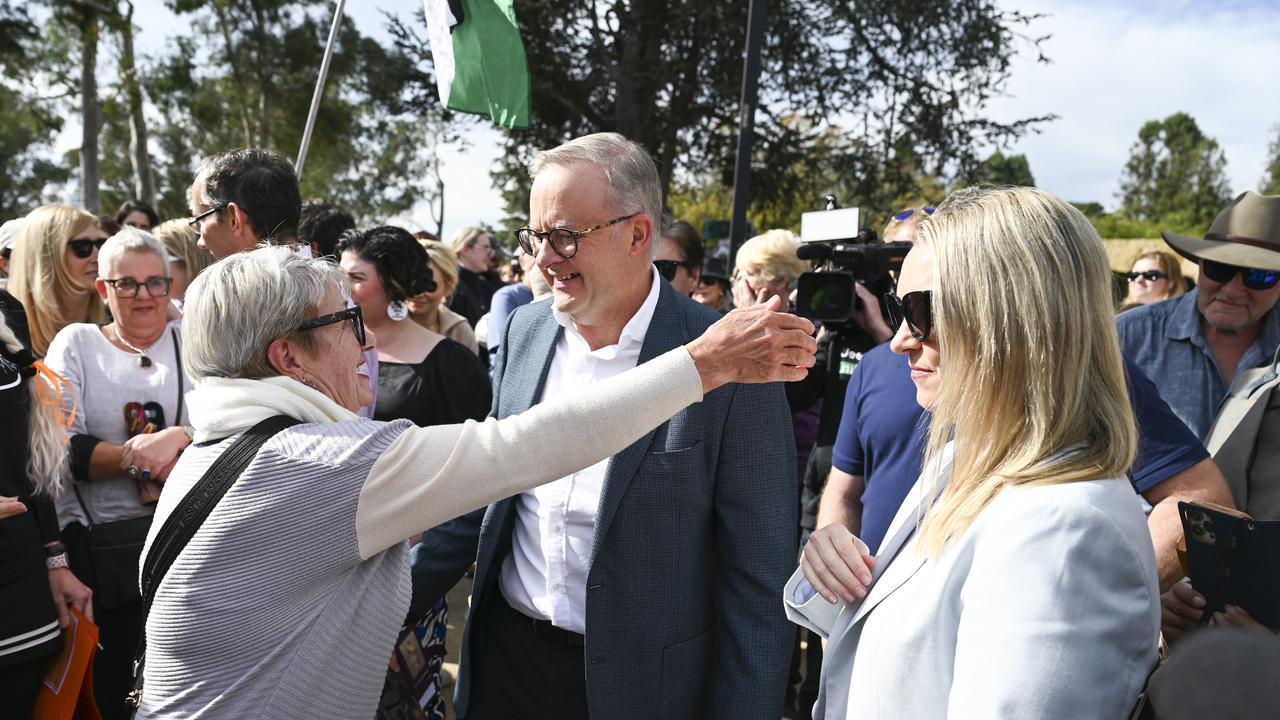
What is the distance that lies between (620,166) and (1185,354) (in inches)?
85.2

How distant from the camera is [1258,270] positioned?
3.01m

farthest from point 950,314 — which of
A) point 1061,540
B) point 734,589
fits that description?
point 734,589

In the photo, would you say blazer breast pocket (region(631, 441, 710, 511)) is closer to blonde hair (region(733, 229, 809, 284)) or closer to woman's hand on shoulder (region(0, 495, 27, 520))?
woman's hand on shoulder (region(0, 495, 27, 520))

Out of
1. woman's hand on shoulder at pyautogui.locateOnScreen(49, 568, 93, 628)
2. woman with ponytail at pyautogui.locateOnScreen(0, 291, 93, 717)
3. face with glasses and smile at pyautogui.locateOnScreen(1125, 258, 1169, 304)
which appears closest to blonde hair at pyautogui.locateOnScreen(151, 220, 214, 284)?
woman with ponytail at pyautogui.locateOnScreen(0, 291, 93, 717)

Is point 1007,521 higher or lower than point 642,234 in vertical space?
lower

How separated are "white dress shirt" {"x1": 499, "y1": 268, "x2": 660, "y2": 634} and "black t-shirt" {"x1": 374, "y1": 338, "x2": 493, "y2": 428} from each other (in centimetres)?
141

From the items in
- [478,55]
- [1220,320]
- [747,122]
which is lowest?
[1220,320]

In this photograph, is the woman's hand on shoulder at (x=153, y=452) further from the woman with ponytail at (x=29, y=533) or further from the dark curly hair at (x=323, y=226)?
the dark curly hair at (x=323, y=226)

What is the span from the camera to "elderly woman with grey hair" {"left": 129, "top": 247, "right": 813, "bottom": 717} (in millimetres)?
1671

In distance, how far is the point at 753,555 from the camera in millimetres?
2109

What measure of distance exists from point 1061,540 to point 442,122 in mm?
15819

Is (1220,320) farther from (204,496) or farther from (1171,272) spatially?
(1171,272)

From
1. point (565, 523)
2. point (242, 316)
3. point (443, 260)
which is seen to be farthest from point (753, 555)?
point (443, 260)

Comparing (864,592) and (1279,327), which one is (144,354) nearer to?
(864,592)
